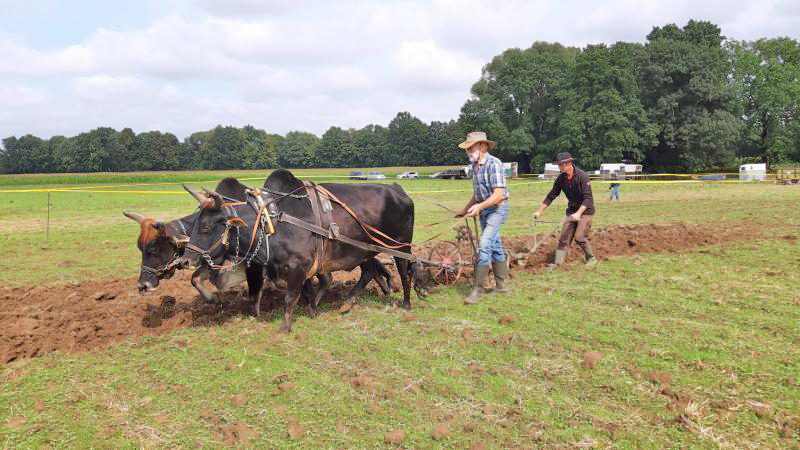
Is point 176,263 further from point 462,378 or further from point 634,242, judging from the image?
point 634,242

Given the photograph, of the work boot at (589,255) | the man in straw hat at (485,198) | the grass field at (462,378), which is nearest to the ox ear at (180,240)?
the grass field at (462,378)

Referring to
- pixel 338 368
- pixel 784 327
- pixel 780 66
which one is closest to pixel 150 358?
pixel 338 368

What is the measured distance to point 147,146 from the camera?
124875mm

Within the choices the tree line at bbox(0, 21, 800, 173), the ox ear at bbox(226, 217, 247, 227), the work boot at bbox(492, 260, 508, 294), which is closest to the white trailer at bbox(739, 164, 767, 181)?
the tree line at bbox(0, 21, 800, 173)

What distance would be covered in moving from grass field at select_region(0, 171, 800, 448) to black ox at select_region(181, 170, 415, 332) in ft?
2.41

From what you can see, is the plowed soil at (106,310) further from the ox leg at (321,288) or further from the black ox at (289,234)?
the black ox at (289,234)

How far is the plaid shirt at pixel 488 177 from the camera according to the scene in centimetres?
819

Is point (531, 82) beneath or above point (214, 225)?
above

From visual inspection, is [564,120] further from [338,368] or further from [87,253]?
[338,368]

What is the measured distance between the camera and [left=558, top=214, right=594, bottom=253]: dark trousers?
10336mm

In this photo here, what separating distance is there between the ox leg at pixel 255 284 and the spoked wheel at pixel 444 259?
3211 millimetres

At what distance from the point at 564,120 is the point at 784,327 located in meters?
58.5

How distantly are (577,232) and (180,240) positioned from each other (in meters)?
7.21

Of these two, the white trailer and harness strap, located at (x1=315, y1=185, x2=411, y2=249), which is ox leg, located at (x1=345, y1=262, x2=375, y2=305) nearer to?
harness strap, located at (x1=315, y1=185, x2=411, y2=249)
